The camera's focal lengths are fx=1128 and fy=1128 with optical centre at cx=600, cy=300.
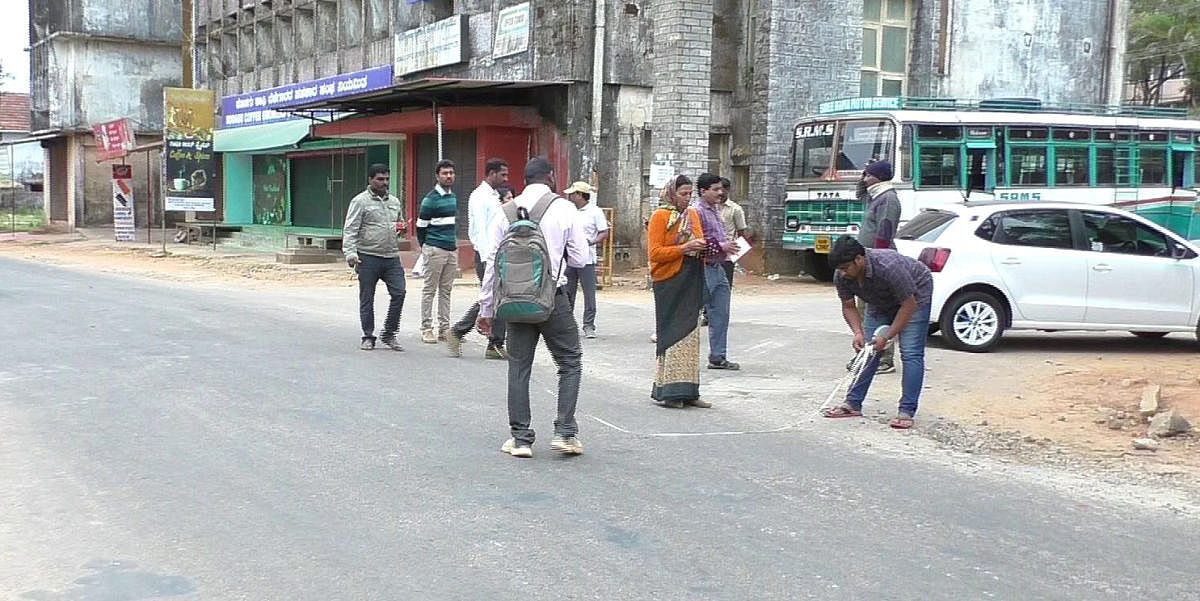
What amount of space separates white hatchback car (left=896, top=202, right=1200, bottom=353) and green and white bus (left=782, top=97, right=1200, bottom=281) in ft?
24.5

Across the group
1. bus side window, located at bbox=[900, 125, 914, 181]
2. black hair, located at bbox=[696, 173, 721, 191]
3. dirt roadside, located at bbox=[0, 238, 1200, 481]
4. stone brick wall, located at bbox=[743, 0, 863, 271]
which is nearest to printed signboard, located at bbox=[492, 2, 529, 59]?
stone brick wall, located at bbox=[743, 0, 863, 271]

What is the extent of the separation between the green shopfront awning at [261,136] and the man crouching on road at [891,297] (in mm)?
25576

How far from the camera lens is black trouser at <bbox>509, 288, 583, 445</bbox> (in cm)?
670

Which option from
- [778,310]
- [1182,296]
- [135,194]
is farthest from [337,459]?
[135,194]

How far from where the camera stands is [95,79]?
45000 mm

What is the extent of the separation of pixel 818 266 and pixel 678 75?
186 inches

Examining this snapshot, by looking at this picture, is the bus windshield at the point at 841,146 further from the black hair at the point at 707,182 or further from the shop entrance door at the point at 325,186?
the shop entrance door at the point at 325,186

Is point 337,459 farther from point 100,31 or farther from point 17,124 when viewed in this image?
point 17,124

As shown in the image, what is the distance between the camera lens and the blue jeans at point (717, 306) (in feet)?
33.3

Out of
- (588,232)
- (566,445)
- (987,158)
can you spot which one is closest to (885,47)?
(987,158)

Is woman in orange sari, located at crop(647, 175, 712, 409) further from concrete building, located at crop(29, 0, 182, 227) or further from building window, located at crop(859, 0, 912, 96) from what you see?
concrete building, located at crop(29, 0, 182, 227)

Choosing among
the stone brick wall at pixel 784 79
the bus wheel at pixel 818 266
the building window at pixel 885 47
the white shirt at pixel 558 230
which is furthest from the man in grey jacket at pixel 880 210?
the building window at pixel 885 47

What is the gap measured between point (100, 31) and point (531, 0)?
2879cm

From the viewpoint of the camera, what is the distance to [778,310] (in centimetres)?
1628
